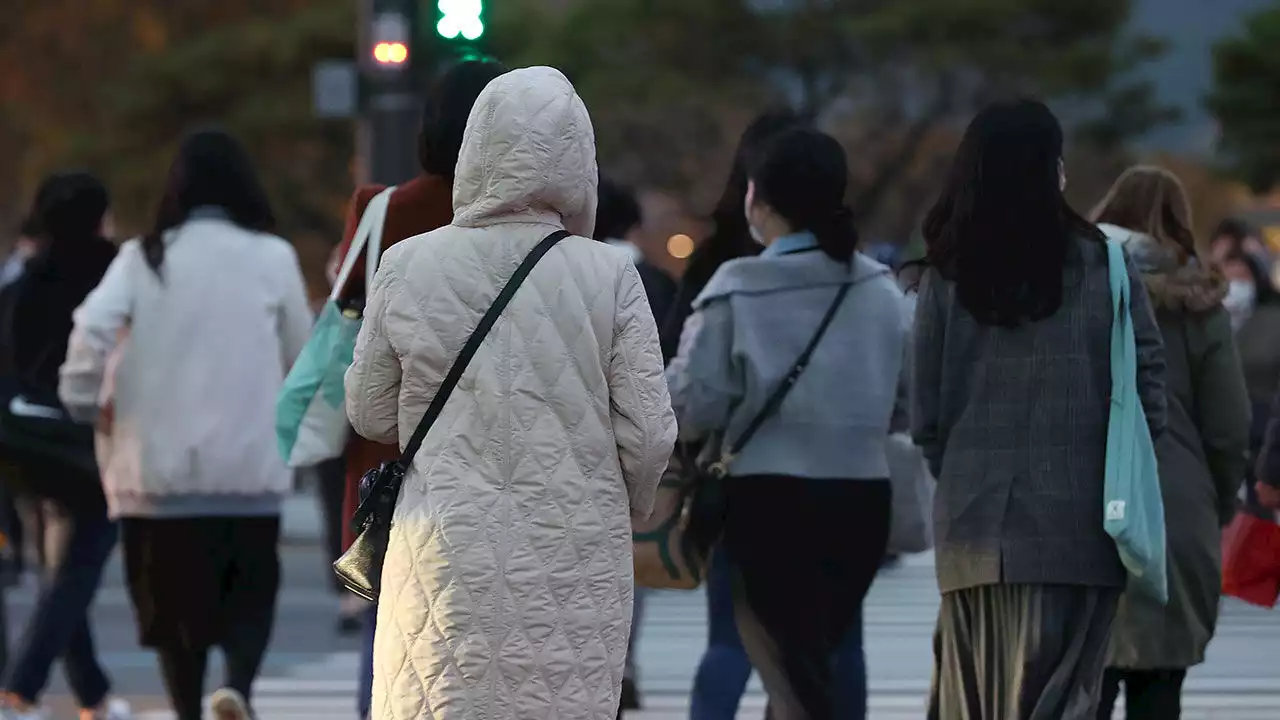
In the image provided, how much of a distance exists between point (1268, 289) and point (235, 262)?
7.48m

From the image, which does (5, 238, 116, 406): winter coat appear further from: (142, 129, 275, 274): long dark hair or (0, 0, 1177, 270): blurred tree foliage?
(0, 0, 1177, 270): blurred tree foliage

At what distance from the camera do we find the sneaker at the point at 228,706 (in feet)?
22.9

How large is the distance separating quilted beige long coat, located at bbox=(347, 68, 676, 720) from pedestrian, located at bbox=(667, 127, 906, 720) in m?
1.51

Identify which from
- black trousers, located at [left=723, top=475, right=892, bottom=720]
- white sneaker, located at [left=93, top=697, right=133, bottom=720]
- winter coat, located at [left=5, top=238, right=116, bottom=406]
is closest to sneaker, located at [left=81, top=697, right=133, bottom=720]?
white sneaker, located at [left=93, top=697, right=133, bottom=720]

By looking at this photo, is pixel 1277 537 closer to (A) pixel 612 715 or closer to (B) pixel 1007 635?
(B) pixel 1007 635

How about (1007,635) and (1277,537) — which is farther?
(1277,537)

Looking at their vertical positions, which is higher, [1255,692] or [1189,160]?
[1255,692]

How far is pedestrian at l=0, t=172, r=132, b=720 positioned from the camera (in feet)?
25.6

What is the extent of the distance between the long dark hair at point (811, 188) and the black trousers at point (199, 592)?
80.0 inches

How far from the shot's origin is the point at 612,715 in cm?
451

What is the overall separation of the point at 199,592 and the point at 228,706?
0.36m

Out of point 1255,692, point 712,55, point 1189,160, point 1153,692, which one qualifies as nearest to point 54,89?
point 712,55

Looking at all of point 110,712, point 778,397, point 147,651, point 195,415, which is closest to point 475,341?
point 778,397

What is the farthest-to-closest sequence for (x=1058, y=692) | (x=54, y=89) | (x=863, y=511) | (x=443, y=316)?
1. (x=54, y=89)
2. (x=863, y=511)
3. (x=1058, y=692)
4. (x=443, y=316)
